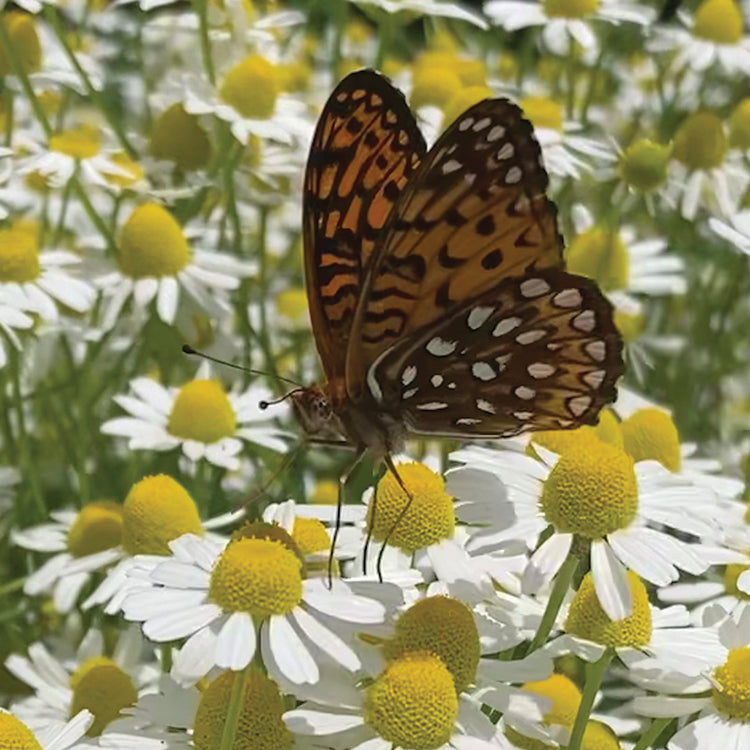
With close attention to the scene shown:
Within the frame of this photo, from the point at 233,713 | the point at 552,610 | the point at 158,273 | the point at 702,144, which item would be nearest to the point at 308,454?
the point at 158,273

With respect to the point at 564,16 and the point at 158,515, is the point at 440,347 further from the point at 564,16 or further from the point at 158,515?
the point at 564,16

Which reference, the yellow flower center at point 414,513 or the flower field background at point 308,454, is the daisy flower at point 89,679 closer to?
the flower field background at point 308,454

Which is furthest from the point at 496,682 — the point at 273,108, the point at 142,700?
the point at 273,108

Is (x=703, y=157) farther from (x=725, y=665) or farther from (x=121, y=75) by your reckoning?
(x=121, y=75)

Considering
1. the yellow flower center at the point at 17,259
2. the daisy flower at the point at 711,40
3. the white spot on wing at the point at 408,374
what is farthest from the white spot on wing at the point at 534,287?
the daisy flower at the point at 711,40

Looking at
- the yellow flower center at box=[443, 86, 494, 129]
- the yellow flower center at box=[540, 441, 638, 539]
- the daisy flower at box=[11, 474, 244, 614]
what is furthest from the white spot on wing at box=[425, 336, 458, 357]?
the yellow flower center at box=[443, 86, 494, 129]

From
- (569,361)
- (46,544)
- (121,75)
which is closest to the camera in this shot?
(569,361)
